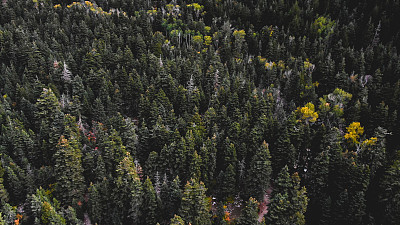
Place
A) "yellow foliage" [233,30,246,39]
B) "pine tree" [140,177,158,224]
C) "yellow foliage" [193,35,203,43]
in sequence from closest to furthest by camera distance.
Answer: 1. "pine tree" [140,177,158,224]
2. "yellow foliage" [193,35,203,43]
3. "yellow foliage" [233,30,246,39]

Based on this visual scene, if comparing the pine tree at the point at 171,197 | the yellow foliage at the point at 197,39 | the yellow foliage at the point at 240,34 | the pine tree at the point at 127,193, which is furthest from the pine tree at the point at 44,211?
the yellow foliage at the point at 240,34

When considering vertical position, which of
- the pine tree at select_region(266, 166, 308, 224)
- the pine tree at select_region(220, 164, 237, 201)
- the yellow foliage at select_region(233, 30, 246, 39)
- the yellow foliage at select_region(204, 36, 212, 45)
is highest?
the yellow foliage at select_region(233, 30, 246, 39)

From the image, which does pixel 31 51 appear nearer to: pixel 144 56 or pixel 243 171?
pixel 144 56

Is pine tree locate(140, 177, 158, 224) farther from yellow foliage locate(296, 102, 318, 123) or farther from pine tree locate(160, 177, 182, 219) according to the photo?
yellow foliage locate(296, 102, 318, 123)

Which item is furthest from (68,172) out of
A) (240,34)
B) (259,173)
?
(240,34)

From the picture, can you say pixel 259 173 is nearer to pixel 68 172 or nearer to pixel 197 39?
pixel 68 172

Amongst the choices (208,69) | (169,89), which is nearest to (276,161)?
(169,89)

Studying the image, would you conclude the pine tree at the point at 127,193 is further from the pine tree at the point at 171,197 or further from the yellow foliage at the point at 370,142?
the yellow foliage at the point at 370,142

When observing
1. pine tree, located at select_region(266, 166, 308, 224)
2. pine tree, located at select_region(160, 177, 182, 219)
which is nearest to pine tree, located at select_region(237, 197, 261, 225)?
pine tree, located at select_region(266, 166, 308, 224)
